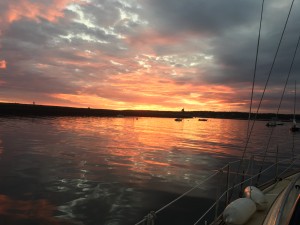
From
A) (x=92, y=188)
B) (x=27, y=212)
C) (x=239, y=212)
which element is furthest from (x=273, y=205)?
(x=92, y=188)

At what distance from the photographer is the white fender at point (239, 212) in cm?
690

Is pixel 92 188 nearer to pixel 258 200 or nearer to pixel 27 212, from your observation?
pixel 27 212

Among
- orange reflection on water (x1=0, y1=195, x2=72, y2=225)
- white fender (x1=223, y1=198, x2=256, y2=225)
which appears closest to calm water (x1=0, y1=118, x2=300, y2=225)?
orange reflection on water (x1=0, y1=195, x2=72, y2=225)

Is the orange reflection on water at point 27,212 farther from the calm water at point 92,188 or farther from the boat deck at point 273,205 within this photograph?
the boat deck at point 273,205

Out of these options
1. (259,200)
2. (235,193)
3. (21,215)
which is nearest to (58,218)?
(21,215)

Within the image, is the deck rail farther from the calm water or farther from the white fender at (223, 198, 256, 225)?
the calm water

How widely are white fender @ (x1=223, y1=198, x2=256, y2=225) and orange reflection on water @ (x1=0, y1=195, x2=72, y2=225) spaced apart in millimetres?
8016

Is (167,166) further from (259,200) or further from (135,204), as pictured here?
(259,200)

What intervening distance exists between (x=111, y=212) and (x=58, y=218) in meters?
2.56

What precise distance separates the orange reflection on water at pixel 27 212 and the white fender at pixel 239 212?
802 centimetres

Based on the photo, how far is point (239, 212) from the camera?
6.98m

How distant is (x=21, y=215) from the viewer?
12.9 metres

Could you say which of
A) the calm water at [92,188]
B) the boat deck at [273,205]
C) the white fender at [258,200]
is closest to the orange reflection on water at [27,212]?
the calm water at [92,188]

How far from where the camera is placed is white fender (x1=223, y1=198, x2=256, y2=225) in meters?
6.90
